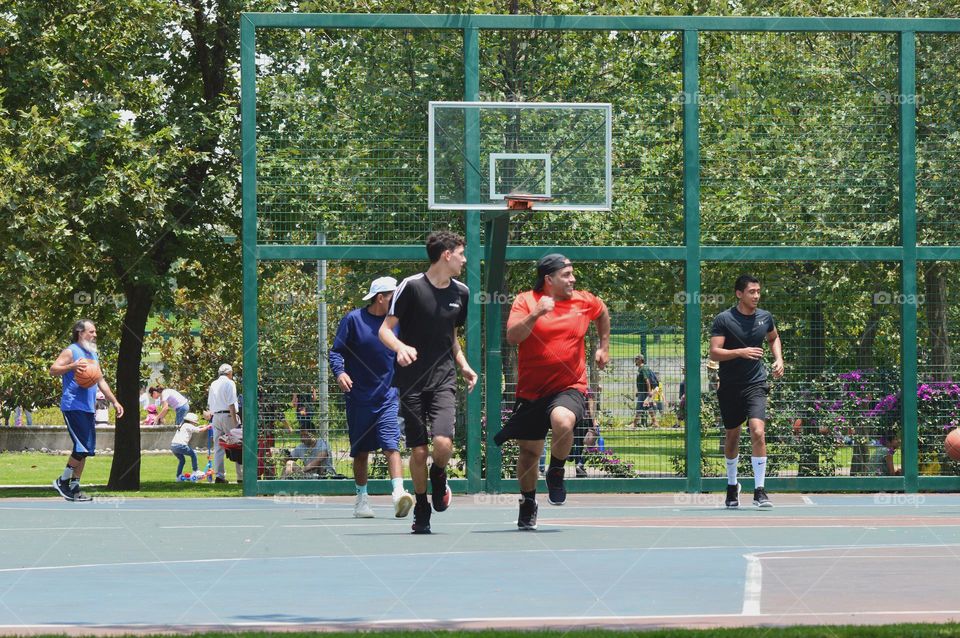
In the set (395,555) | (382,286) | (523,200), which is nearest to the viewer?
(395,555)

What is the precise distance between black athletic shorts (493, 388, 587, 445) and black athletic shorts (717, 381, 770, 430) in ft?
9.78

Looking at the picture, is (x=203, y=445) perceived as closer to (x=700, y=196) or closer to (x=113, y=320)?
(x=113, y=320)

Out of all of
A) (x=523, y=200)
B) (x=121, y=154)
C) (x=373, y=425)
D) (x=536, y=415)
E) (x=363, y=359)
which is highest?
(x=121, y=154)

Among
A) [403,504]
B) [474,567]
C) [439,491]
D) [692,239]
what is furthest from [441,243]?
[692,239]

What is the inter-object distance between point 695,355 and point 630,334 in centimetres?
78

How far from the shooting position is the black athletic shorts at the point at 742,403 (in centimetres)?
1484

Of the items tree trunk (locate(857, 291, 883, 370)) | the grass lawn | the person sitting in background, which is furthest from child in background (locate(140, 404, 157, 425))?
tree trunk (locate(857, 291, 883, 370))

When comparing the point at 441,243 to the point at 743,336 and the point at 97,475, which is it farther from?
the point at 97,475

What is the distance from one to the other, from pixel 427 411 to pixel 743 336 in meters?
4.03

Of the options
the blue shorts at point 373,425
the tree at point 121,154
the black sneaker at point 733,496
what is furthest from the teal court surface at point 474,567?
the tree at point 121,154

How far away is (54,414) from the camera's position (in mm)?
41219

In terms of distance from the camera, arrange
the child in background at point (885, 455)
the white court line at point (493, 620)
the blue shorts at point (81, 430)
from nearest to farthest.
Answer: the white court line at point (493, 620), the blue shorts at point (81, 430), the child in background at point (885, 455)

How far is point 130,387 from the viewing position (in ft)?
77.0

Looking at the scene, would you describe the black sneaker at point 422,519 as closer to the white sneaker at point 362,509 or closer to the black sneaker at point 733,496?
the white sneaker at point 362,509
